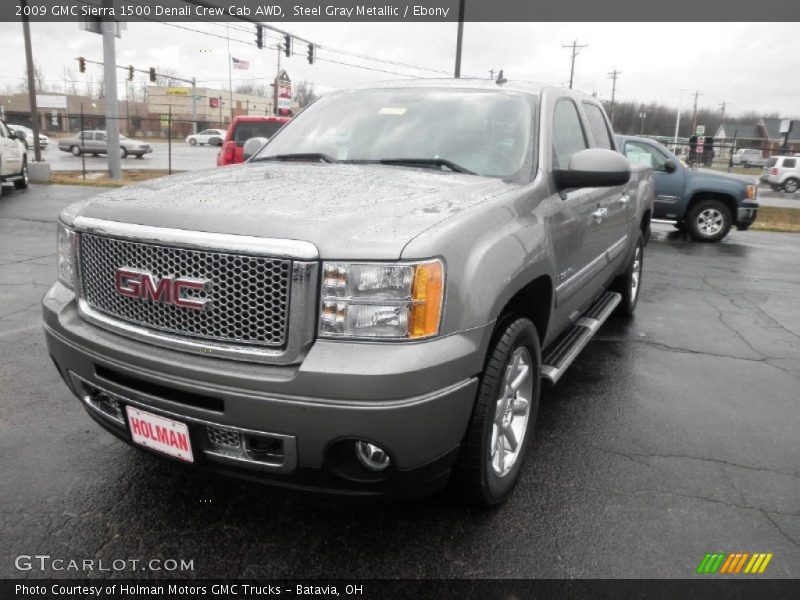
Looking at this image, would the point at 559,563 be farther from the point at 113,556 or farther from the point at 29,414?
the point at 29,414

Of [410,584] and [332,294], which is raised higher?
[332,294]

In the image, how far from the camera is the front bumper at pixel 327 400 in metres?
1.97

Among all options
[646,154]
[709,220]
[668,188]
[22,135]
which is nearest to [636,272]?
[646,154]

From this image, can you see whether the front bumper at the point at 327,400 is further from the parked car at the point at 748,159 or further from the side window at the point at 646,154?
the parked car at the point at 748,159

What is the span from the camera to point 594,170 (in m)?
3.06

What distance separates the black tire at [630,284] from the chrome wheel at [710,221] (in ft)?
21.2

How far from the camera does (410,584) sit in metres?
2.28

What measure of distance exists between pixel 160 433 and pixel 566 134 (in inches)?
110

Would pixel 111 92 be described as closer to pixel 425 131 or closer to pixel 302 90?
pixel 425 131

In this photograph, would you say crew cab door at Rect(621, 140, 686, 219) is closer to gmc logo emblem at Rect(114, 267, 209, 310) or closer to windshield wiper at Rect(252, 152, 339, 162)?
windshield wiper at Rect(252, 152, 339, 162)

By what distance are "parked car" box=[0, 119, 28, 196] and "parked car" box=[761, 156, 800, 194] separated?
3078 centimetres

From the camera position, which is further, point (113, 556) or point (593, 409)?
point (593, 409)

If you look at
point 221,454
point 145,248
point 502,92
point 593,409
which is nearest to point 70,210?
point 145,248

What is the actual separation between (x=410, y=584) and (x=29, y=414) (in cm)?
245
